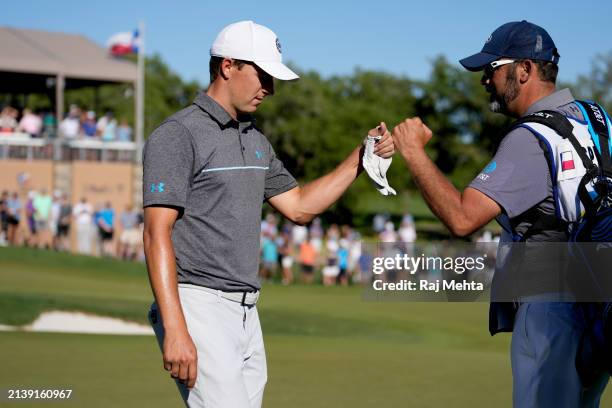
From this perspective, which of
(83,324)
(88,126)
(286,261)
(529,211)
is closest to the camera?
(529,211)

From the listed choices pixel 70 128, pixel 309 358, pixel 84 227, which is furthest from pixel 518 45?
pixel 70 128

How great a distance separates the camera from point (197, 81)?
94.3 meters

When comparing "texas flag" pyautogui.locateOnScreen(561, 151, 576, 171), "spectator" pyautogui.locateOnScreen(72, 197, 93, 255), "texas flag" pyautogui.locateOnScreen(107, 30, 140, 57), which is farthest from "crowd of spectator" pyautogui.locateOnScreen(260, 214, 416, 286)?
"texas flag" pyautogui.locateOnScreen(561, 151, 576, 171)

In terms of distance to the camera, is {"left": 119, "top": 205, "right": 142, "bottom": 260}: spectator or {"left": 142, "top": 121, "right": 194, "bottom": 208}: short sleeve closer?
{"left": 142, "top": 121, "right": 194, "bottom": 208}: short sleeve

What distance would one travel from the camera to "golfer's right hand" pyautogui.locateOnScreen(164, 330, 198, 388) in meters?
4.10

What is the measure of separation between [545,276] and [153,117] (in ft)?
264

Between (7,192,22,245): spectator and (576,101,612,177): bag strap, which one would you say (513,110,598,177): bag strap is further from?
(7,192,22,245): spectator

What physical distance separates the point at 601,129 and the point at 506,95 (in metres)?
0.49

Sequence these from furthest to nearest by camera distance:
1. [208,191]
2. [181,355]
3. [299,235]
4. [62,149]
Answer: [62,149] < [299,235] < [208,191] < [181,355]

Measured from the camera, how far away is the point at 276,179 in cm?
514

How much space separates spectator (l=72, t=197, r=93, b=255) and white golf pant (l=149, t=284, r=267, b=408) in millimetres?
22210

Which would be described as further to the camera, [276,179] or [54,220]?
[54,220]

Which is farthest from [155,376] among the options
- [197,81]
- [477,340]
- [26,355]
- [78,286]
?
[197,81]

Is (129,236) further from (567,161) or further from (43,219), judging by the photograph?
(567,161)
